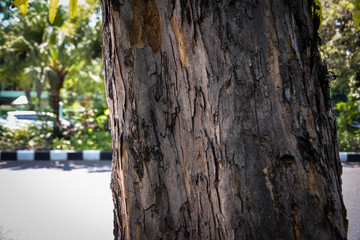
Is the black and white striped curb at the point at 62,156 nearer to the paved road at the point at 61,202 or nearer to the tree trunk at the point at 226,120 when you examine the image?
the paved road at the point at 61,202

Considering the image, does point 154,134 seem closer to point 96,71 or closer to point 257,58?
point 257,58

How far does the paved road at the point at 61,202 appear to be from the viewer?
2887mm

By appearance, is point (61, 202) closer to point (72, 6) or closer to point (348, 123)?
point (72, 6)

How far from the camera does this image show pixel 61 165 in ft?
19.9

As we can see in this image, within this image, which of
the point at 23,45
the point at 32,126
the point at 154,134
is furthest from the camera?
the point at 23,45

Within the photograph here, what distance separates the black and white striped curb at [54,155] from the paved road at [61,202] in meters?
0.84

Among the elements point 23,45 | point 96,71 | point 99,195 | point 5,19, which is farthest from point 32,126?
point 96,71

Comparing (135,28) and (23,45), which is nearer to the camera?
(135,28)

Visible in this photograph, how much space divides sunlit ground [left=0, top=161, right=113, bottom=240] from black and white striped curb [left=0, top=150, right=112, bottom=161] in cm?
→ 96

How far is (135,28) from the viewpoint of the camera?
1168mm

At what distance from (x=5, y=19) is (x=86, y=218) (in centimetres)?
1471

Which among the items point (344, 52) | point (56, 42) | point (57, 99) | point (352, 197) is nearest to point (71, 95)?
point (57, 99)

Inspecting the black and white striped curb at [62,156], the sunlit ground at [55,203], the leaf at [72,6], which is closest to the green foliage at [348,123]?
the black and white striped curb at [62,156]

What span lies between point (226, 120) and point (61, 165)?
218 inches
